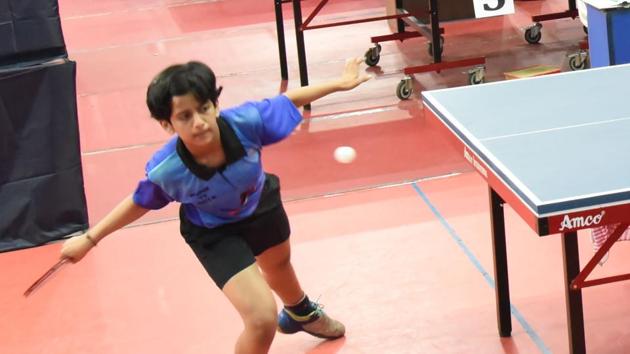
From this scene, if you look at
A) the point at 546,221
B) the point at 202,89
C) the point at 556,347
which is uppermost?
the point at 202,89

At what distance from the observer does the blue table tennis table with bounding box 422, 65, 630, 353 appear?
2914mm

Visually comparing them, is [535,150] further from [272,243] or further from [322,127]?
[322,127]

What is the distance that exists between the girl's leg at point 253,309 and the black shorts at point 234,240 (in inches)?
1.9

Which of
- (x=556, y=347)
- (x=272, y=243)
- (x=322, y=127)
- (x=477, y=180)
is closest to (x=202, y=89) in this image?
(x=272, y=243)

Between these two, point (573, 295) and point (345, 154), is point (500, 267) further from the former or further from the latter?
point (345, 154)

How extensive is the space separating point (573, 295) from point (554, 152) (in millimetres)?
502

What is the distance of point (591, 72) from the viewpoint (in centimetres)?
423

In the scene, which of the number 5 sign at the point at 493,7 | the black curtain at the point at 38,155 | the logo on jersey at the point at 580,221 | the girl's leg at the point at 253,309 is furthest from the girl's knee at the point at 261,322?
the number 5 sign at the point at 493,7

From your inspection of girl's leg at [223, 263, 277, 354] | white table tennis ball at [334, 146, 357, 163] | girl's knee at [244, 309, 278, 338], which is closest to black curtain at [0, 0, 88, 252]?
white table tennis ball at [334, 146, 357, 163]

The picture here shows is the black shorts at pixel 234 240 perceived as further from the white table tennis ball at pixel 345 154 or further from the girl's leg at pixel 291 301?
the white table tennis ball at pixel 345 154

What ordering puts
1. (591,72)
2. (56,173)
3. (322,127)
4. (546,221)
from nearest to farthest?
(546,221) → (591,72) → (56,173) → (322,127)

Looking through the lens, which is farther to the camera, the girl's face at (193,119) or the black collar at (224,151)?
the black collar at (224,151)

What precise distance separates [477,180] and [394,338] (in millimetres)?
1858

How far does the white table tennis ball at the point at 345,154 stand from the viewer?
20.7ft
